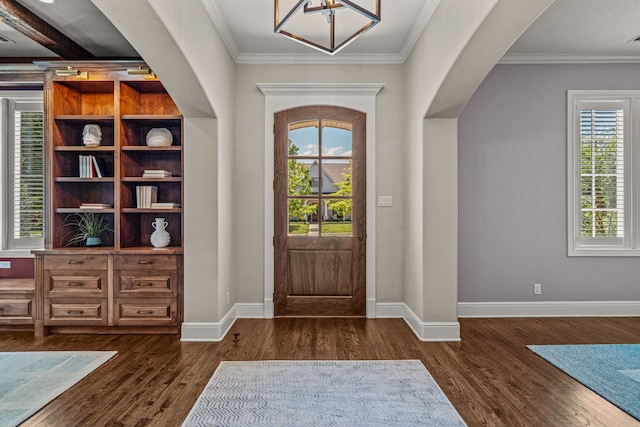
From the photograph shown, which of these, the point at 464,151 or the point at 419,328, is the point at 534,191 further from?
the point at 419,328

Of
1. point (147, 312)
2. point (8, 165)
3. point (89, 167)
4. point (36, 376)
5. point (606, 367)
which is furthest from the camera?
point (8, 165)

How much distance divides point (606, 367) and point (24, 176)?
610cm

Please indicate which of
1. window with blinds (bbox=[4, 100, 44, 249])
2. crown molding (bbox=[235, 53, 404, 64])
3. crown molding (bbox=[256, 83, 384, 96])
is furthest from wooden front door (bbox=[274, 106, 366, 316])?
window with blinds (bbox=[4, 100, 44, 249])

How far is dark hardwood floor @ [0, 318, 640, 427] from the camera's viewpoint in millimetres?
2410

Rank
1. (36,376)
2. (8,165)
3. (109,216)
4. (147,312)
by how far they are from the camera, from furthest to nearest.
→ (8,165) < (109,216) < (147,312) < (36,376)

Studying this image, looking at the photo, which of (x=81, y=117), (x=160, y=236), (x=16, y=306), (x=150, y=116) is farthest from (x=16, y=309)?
(x=150, y=116)

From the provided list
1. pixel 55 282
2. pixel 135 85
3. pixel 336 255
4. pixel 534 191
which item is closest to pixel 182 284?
pixel 55 282

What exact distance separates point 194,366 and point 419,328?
2.06 meters

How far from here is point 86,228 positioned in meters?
4.23

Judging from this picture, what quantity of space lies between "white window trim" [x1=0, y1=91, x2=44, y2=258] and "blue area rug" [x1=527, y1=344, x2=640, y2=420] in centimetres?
553

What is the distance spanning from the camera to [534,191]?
4.58 meters

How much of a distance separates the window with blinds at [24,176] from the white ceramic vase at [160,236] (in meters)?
1.73

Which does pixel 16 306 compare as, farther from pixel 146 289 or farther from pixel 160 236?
pixel 160 236

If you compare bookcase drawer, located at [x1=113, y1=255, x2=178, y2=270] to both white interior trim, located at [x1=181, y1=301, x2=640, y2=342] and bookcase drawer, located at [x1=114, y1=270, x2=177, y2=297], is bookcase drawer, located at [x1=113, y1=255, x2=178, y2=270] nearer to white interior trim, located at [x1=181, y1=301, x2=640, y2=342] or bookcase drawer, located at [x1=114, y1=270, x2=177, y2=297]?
bookcase drawer, located at [x1=114, y1=270, x2=177, y2=297]
